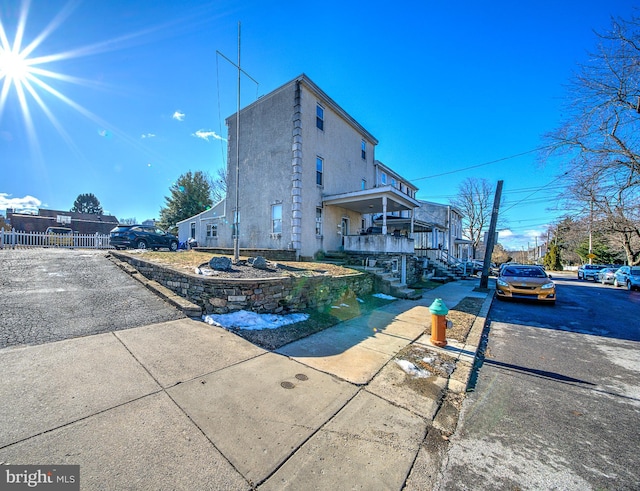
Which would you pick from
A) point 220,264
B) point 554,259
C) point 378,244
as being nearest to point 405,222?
point 378,244

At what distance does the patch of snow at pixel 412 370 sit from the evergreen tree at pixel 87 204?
226ft

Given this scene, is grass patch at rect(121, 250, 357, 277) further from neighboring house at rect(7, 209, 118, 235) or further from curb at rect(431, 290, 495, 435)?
neighboring house at rect(7, 209, 118, 235)

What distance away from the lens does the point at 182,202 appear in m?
30.3

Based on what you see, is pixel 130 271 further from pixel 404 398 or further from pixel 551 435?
pixel 551 435

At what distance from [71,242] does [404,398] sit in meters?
22.2

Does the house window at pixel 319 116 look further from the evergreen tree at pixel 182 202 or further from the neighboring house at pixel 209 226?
the evergreen tree at pixel 182 202

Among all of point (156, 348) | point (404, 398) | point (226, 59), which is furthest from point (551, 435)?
point (226, 59)

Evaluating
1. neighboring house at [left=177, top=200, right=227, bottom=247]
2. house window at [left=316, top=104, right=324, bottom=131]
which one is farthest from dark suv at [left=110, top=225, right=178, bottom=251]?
house window at [left=316, top=104, right=324, bottom=131]

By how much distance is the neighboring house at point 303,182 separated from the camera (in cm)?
1182

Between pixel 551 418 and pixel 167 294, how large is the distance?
7157 mm

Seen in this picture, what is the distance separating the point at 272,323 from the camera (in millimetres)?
5461

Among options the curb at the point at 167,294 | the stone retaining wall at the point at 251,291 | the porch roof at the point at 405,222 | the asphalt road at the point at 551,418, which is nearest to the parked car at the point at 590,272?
the porch roof at the point at 405,222

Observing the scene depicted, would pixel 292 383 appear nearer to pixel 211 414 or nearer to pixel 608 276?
pixel 211 414

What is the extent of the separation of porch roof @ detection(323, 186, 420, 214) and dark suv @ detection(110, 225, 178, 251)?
945 centimetres
